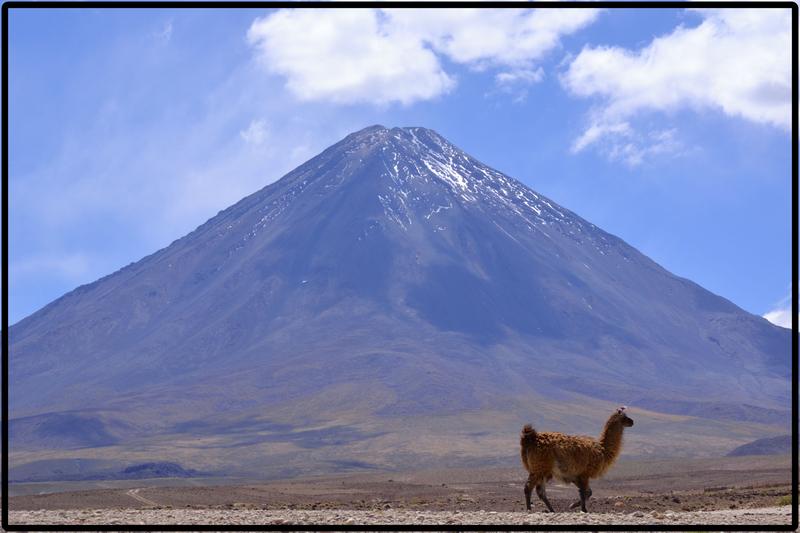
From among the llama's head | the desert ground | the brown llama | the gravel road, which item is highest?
the llama's head

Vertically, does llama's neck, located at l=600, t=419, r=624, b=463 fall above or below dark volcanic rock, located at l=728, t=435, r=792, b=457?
above

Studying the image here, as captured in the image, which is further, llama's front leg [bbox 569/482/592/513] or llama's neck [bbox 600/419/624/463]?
llama's neck [bbox 600/419/624/463]

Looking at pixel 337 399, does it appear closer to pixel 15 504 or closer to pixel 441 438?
pixel 441 438

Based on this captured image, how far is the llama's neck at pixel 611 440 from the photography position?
2116 cm

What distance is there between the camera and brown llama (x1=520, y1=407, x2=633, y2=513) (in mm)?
20031

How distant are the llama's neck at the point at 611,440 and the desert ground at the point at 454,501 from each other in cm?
101

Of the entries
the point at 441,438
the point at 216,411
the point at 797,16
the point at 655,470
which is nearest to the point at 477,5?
the point at 797,16

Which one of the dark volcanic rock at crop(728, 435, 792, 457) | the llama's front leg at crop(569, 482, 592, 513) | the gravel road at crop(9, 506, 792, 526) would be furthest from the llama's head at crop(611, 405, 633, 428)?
the dark volcanic rock at crop(728, 435, 792, 457)

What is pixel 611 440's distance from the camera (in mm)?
21203

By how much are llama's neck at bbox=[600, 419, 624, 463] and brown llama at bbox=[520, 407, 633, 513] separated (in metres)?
0.14

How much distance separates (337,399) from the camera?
606 ft

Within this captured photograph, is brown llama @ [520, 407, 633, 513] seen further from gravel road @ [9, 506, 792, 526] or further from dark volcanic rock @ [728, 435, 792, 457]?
dark volcanic rock @ [728, 435, 792, 457]

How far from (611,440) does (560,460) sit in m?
1.46

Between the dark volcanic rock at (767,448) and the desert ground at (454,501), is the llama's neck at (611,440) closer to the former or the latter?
the desert ground at (454,501)
